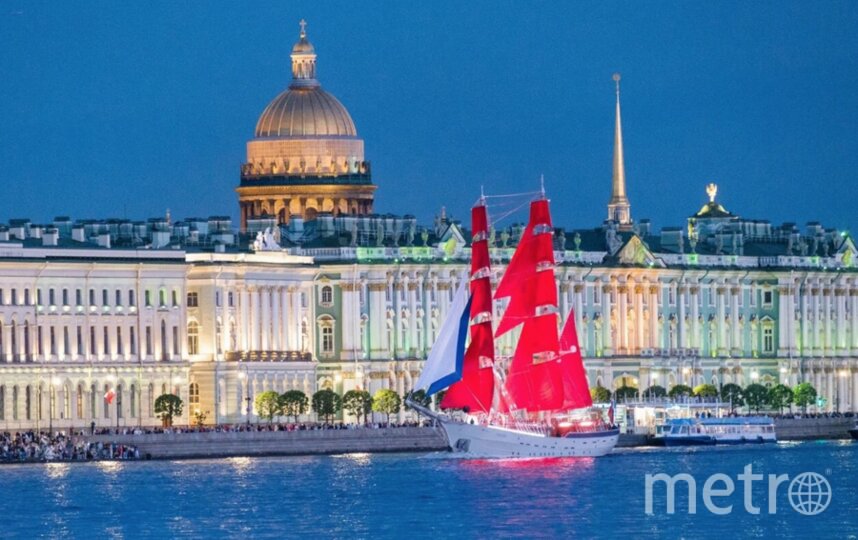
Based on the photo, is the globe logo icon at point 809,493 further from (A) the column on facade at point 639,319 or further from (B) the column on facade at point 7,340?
(A) the column on facade at point 639,319

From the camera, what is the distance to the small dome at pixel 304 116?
155m

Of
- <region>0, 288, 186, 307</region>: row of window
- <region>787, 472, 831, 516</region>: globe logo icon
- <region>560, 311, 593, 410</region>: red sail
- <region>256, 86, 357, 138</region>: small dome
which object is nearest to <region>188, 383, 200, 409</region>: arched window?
<region>0, 288, 186, 307</region>: row of window

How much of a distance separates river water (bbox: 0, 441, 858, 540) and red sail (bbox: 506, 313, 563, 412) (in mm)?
1972

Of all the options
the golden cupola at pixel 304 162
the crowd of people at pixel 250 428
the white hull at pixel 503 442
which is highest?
the golden cupola at pixel 304 162

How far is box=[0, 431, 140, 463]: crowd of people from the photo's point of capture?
119500 mm

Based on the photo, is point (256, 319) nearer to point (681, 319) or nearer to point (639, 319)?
point (639, 319)

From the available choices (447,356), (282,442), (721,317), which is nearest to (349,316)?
(282,442)

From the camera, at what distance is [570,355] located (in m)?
126

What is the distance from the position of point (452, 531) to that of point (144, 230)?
4841 centimetres

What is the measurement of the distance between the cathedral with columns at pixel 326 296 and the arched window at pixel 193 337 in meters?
0.07

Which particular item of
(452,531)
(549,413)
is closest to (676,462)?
(549,413)

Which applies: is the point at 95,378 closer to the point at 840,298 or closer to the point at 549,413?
the point at 549,413

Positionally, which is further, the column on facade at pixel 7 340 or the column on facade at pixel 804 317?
the column on facade at pixel 804 317

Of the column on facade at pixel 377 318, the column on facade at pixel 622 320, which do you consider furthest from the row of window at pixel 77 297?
the column on facade at pixel 622 320
